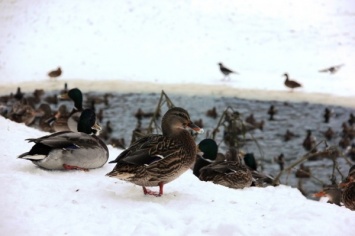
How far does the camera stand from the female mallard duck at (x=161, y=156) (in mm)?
5012

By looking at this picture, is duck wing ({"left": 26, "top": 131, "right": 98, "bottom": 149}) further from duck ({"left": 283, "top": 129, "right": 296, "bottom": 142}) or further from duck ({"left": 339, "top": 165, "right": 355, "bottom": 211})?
duck ({"left": 283, "top": 129, "right": 296, "bottom": 142})

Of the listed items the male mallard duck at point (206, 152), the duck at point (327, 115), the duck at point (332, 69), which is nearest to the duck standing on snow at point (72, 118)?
the male mallard duck at point (206, 152)

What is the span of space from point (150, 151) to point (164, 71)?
1939 cm

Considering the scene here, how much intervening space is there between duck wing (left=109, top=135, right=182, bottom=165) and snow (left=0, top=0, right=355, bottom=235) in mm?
363

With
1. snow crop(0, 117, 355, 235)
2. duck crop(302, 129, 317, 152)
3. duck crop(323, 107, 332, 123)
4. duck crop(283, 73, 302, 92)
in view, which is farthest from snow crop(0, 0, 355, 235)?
duck crop(302, 129, 317, 152)

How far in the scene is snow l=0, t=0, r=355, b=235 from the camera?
Answer: 460 centimetres

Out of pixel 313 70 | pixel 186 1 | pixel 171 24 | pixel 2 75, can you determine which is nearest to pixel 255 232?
pixel 2 75

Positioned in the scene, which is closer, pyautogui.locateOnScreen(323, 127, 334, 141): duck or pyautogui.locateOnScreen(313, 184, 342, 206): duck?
pyautogui.locateOnScreen(313, 184, 342, 206): duck

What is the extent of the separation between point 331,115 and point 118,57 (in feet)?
40.6

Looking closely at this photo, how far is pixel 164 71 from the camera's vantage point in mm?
24344

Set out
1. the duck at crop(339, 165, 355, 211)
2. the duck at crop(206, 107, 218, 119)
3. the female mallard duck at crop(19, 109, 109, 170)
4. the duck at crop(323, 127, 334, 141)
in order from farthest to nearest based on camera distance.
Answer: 1. the duck at crop(206, 107, 218, 119)
2. the duck at crop(323, 127, 334, 141)
3. the duck at crop(339, 165, 355, 211)
4. the female mallard duck at crop(19, 109, 109, 170)

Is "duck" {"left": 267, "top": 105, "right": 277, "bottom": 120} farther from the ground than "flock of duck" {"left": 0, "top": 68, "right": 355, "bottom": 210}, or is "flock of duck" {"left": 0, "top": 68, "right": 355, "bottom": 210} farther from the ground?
"flock of duck" {"left": 0, "top": 68, "right": 355, "bottom": 210}

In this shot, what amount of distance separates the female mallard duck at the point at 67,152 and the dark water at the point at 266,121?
18.9 feet

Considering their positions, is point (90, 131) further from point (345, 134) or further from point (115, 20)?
point (115, 20)
